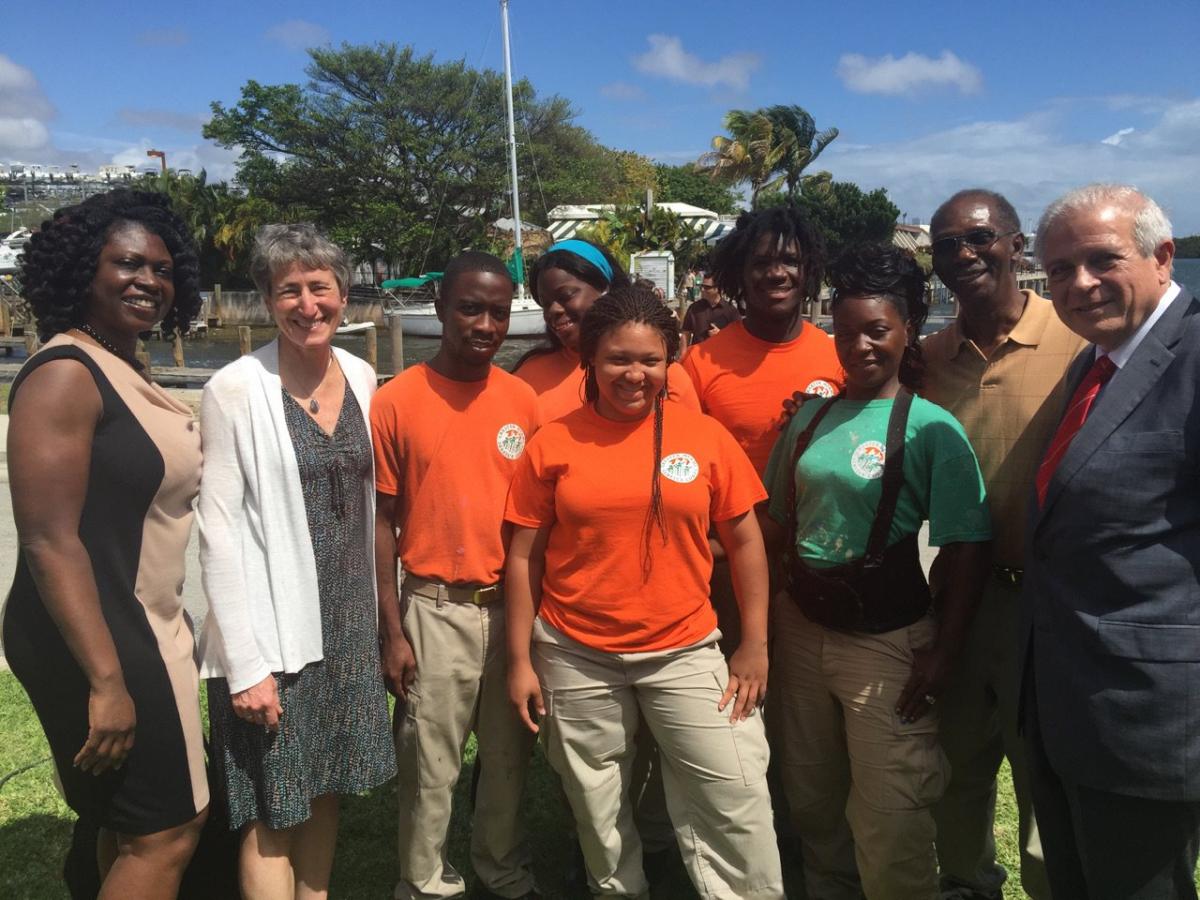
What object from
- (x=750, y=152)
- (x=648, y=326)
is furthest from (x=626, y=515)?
(x=750, y=152)

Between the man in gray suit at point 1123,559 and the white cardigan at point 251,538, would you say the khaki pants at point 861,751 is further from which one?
the white cardigan at point 251,538

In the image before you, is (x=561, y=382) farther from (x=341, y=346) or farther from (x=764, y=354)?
(x=341, y=346)

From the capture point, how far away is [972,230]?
9.80 feet

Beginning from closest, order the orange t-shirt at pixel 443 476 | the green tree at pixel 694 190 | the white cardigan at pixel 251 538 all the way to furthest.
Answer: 1. the white cardigan at pixel 251 538
2. the orange t-shirt at pixel 443 476
3. the green tree at pixel 694 190

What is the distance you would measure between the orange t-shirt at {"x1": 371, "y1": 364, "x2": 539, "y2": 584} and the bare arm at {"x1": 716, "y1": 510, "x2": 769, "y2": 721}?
76 centimetres

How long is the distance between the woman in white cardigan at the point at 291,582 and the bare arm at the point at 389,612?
5cm

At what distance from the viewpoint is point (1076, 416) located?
7.63 ft

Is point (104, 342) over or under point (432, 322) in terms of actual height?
under

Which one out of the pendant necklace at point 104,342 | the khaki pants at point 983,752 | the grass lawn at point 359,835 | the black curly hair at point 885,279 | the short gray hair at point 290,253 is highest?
the short gray hair at point 290,253

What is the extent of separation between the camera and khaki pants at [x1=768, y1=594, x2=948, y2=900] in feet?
9.01

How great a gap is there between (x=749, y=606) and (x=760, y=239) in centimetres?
142

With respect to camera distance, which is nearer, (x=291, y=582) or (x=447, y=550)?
(x=291, y=582)

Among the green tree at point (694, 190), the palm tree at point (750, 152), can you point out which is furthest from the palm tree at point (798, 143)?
the green tree at point (694, 190)

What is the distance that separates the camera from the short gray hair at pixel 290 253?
2.71 meters
